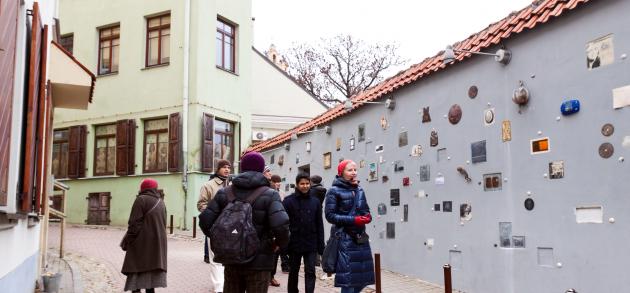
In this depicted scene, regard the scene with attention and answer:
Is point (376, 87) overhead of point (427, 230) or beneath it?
overhead

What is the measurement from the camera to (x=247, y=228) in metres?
4.39

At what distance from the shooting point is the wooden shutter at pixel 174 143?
57.7ft

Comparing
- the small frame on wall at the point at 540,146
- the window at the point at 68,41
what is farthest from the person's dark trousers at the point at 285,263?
the window at the point at 68,41

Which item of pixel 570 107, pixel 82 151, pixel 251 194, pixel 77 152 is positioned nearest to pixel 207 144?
pixel 82 151

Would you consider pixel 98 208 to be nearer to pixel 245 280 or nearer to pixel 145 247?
pixel 145 247

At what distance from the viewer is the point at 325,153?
1222 centimetres

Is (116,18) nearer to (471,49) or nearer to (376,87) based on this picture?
(376,87)

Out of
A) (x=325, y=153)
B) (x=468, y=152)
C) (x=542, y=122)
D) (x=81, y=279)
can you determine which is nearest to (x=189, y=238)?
(x=325, y=153)

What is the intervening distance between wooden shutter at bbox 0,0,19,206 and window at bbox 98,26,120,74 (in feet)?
53.6

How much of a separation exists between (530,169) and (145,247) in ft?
14.3

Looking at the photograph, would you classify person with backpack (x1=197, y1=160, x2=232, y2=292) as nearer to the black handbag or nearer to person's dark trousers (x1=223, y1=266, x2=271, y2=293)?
the black handbag

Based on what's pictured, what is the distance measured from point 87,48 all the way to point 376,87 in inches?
494

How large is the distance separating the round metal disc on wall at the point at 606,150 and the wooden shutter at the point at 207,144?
1355cm

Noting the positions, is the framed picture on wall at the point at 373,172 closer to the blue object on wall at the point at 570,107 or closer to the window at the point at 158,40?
the blue object on wall at the point at 570,107
